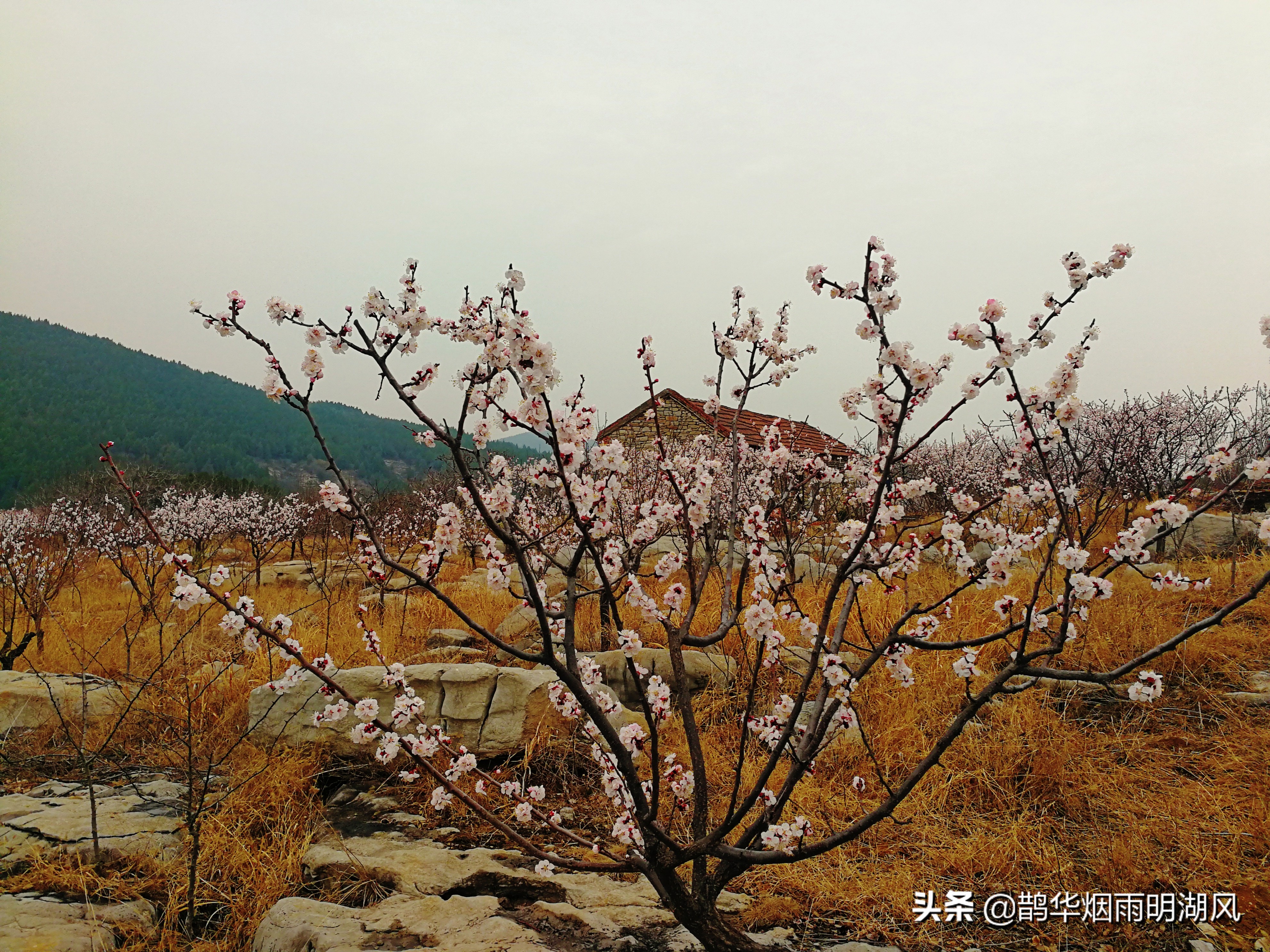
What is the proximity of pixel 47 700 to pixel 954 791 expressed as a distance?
6279mm

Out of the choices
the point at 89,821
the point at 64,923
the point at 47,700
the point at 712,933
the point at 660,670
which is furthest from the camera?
the point at 660,670

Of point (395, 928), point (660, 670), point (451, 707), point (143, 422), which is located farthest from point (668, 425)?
point (143, 422)

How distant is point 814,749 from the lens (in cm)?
215

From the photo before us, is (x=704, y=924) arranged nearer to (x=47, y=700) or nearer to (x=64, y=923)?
(x=64, y=923)

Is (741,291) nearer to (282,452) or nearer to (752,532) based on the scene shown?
(752,532)

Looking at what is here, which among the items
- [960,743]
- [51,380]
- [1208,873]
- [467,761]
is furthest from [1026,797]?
[51,380]

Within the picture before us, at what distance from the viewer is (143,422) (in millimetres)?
84688

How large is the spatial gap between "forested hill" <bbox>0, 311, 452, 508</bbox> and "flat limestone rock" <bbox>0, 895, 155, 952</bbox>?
59700 mm

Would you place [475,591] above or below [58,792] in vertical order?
above

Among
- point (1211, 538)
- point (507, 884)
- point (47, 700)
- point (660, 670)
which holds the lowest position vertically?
point (507, 884)

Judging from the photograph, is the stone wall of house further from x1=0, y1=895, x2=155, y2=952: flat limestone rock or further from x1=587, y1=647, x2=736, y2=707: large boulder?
x1=0, y1=895, x2=155, y2=952: flat limestone rock

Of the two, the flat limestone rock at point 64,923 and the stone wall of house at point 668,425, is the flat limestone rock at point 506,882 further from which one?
the stone wall of house at point 668,425

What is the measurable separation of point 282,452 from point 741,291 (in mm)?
106453

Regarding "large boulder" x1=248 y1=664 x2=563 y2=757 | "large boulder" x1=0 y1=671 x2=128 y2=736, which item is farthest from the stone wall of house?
"large boulder" x1=0 y1=671 x2=128 y2=736
